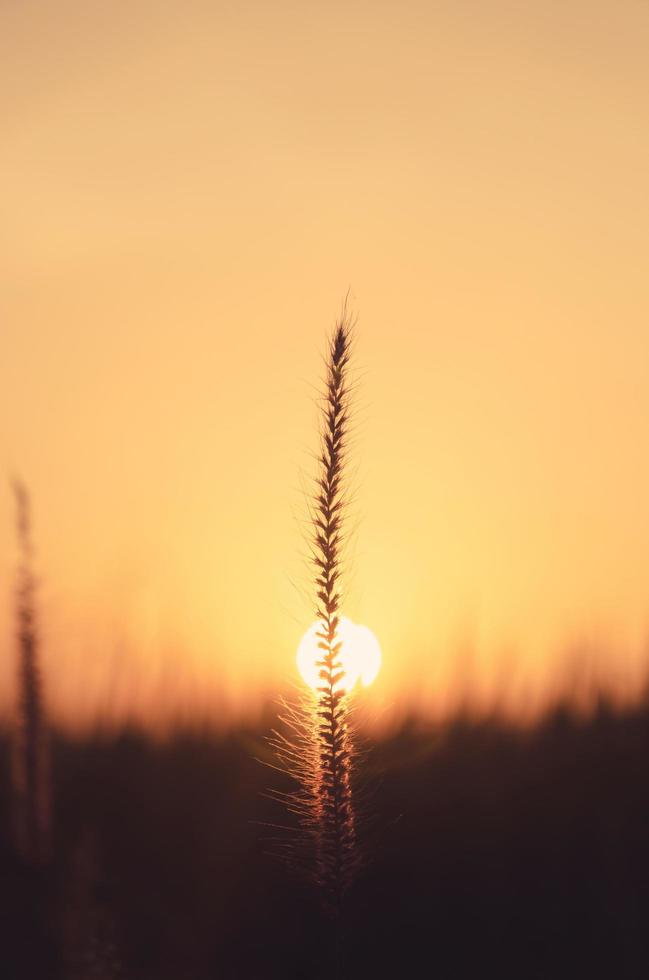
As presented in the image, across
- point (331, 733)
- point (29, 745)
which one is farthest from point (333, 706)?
point (29, 745)

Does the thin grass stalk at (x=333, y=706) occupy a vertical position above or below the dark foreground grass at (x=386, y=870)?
above

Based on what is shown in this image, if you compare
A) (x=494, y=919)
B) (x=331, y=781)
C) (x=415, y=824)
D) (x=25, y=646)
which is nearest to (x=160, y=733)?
(x=415, y=824)

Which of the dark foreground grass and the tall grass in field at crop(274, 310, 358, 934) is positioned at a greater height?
the tall grass in field at crop(274, 310, 358, 934)

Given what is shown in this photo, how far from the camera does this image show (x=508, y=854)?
18.4ft

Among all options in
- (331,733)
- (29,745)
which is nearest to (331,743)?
(331,733)

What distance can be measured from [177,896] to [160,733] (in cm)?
220

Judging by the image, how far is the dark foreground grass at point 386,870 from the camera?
443cm

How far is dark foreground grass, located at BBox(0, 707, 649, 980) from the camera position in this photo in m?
4.43

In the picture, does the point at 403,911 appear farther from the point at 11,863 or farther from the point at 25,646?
the point at 25,646

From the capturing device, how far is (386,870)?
565cm

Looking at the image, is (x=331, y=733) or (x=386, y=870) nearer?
(x=331, y=733)

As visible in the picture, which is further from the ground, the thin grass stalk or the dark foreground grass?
the thin grass stalk

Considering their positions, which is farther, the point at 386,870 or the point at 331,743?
the point at 386,870

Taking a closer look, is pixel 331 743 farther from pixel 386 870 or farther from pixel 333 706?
pixel 386 870
